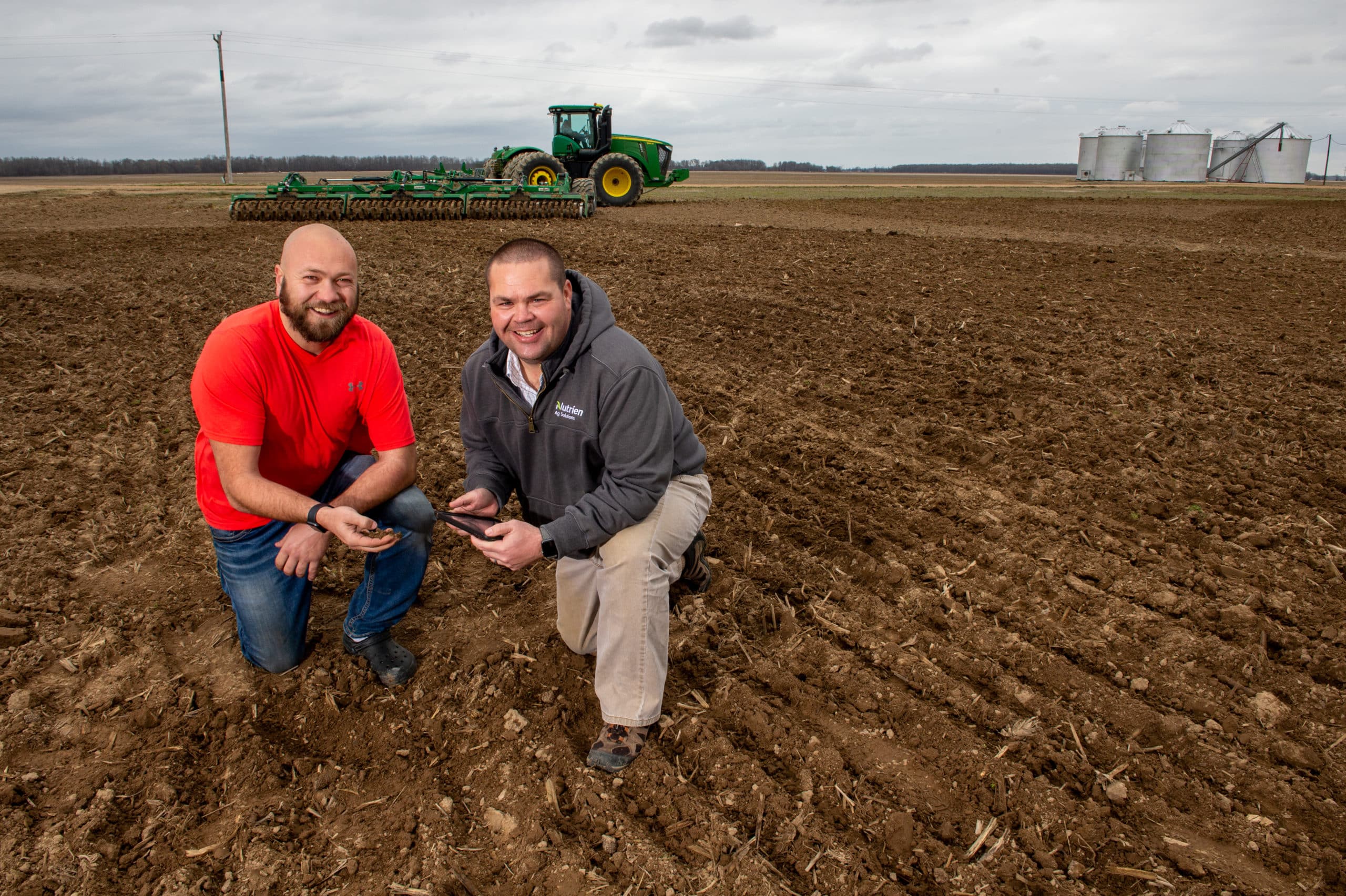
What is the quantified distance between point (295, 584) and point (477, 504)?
31.1 inches

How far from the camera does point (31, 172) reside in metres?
78.4

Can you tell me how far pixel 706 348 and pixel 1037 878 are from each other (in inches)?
227

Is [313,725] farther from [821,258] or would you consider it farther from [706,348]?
[821,258]

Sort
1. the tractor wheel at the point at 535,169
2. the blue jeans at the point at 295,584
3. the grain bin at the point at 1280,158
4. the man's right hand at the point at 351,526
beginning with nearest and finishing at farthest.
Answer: the man's right hand at the point at 351,526 < the blue jeans at the point at 295,584 < the tractor wheel at the point at 535,169 < the grain bin at the point at 1280,158

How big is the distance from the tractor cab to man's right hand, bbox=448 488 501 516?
20.7m

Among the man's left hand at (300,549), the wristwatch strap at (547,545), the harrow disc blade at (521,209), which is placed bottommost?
the man's left hand at (300,549)

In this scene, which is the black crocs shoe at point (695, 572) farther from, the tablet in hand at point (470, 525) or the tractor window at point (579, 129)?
the tractor window at point (579, 129)

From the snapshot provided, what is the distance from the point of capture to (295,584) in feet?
10.6

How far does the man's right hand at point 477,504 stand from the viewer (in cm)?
308

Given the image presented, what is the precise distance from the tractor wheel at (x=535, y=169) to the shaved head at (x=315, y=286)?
714 inches

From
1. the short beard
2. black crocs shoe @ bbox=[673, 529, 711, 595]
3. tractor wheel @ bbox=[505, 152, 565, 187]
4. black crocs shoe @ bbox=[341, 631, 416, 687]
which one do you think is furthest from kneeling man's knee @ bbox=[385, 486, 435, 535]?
tractor wheel @ bbox=[505, 152, 565, 187]

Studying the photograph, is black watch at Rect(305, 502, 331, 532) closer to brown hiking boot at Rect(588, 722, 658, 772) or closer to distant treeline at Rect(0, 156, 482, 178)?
brown hiking boot at Rect(588, 722, 658, 772)

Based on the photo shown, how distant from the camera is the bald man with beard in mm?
2994

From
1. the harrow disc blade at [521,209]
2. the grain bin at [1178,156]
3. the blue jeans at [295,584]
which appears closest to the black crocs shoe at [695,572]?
the blue jeans at [295,584]
